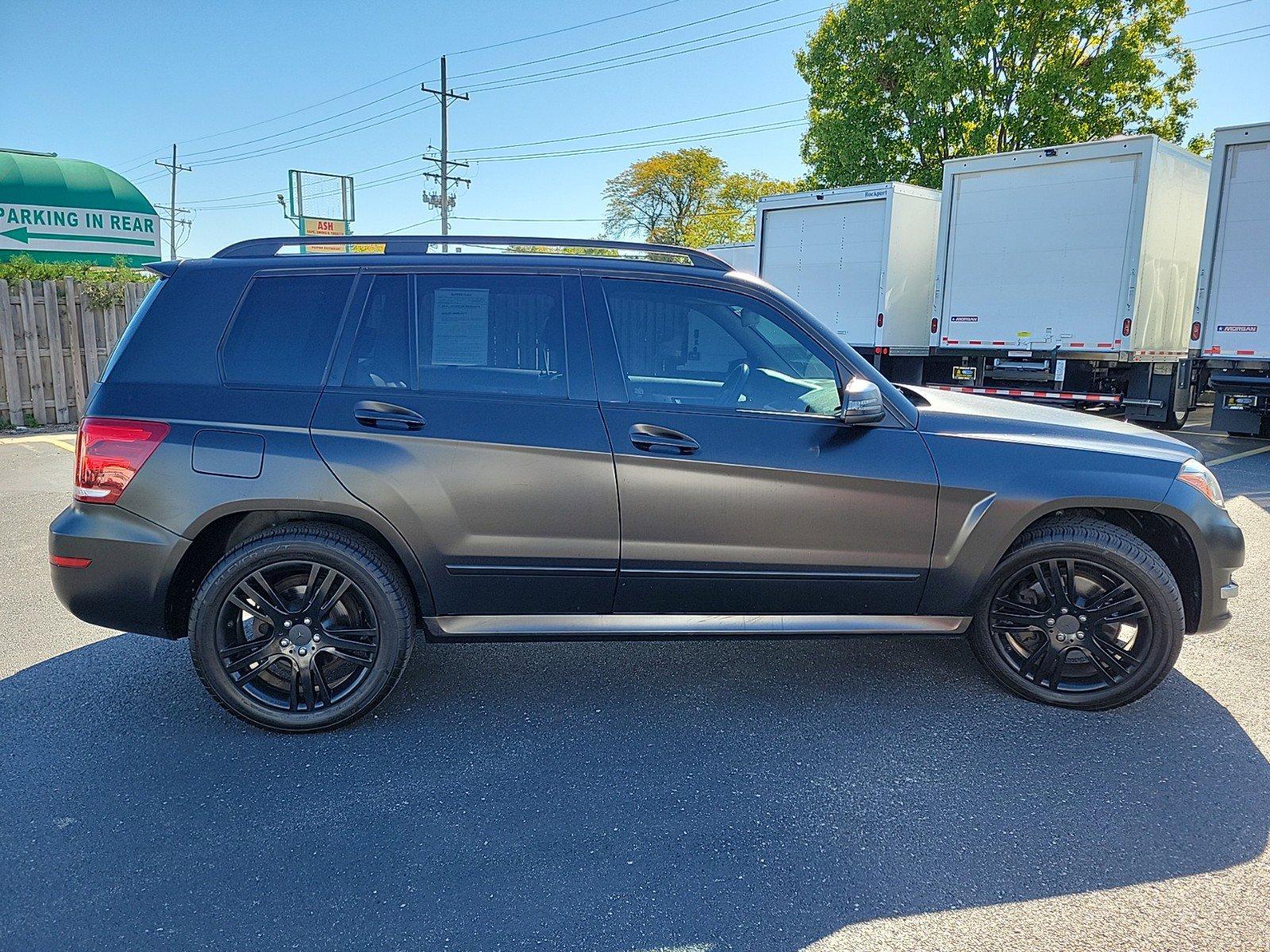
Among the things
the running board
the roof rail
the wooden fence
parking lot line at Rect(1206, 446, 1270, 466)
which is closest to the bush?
the wooden fence

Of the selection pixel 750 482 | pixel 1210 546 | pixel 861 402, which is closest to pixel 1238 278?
pixel 1210 546

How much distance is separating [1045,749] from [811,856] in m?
1.21

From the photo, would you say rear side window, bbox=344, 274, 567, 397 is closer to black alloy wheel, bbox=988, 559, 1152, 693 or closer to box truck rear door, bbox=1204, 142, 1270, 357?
black alloy wheel, bbox=988, 559, 1152, 693

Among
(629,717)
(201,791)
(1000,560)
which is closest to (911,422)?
(1000,560)

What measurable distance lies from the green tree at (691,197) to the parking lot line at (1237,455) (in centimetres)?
4771

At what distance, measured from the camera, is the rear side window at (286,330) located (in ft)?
11.3

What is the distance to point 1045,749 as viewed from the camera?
3336mm

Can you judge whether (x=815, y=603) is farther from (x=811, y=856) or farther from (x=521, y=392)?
(x=521, y=392)

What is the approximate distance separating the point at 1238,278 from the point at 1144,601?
9.42 metres

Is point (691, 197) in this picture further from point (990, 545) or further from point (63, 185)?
point (990, 545)

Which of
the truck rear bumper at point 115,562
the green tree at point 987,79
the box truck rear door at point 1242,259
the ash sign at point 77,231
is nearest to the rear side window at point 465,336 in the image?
the truck rear bumper at point 115,562

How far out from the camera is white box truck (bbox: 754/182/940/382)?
1399 cm

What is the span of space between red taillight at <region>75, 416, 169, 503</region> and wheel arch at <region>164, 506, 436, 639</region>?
0.32 metres

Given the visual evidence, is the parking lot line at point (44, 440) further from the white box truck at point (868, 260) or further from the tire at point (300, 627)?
the white box truck at point (868, 260)
